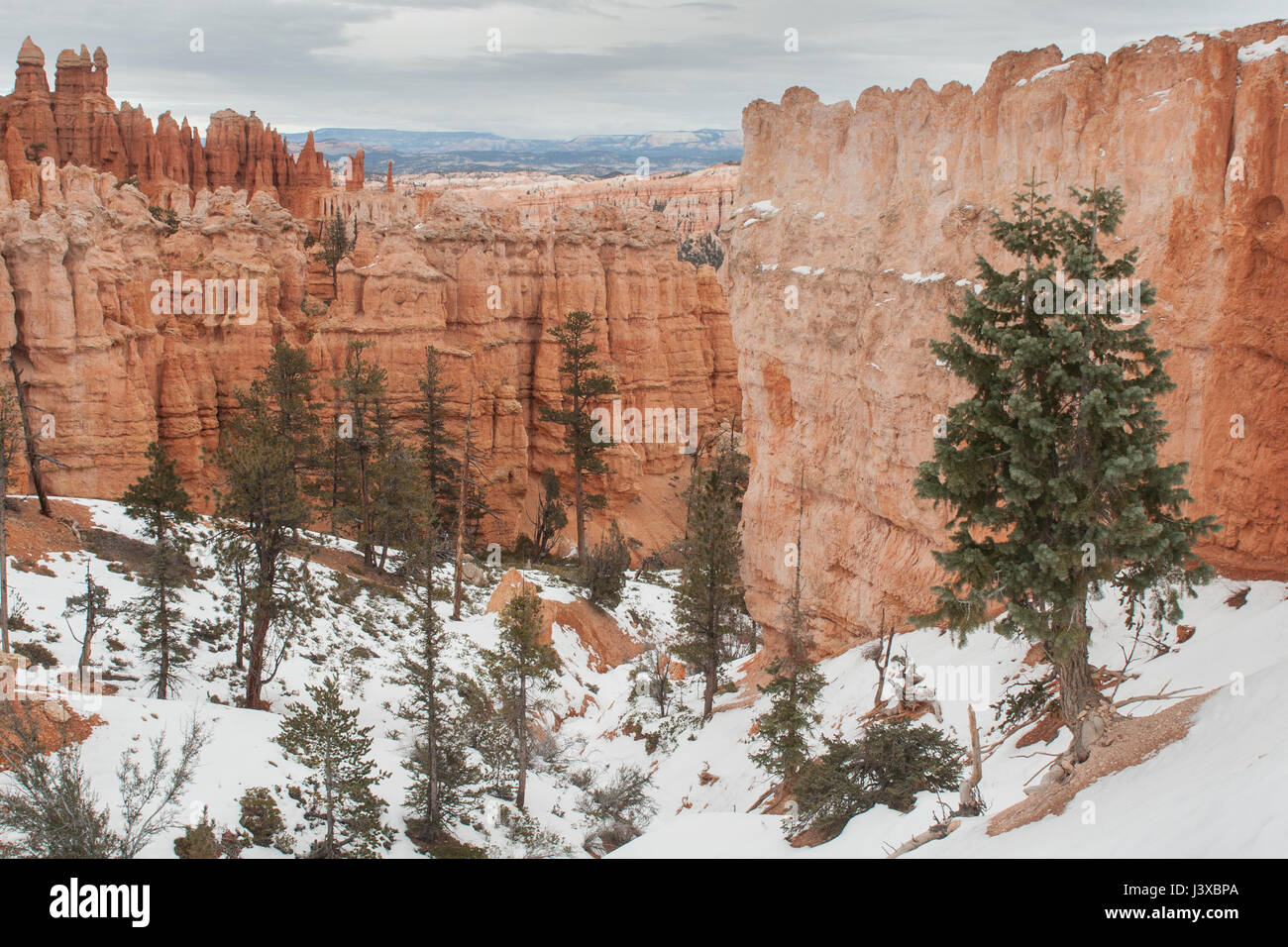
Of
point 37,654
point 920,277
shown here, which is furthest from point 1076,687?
point 37,654

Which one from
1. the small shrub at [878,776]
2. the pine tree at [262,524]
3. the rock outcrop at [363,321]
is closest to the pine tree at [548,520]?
the rock outcrop at [363,321]

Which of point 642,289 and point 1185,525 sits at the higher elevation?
point 642,289

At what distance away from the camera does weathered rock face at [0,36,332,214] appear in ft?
299

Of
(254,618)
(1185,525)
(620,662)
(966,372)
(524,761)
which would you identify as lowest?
(620,662)

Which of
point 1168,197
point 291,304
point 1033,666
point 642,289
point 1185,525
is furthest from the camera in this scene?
point 642,289

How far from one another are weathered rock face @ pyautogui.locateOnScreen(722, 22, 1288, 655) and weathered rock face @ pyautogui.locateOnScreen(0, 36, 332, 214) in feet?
255

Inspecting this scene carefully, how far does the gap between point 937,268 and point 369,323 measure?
3243 cm

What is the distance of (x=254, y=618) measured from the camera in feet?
76.8

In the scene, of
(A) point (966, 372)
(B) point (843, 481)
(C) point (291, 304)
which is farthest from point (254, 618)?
(C) point (291, 304)

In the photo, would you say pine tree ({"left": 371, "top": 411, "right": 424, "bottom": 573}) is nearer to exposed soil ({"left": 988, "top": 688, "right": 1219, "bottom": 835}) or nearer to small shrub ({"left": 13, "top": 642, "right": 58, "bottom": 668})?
small shrub ({"left": 13, "top": 642, "right": 58, "bottom": 668})

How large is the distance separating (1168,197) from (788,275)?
9706 millimetres

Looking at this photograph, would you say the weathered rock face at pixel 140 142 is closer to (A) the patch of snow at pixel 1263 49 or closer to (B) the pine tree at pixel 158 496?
(B) the pine tree at pixel 158 496
